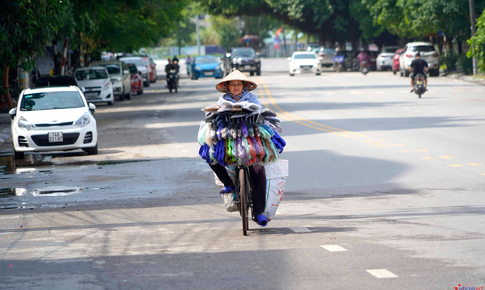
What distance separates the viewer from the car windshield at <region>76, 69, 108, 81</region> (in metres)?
31.5

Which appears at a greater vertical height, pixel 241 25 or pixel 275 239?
pixel 241 25

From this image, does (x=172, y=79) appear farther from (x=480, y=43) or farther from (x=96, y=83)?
(x=480, y=43)

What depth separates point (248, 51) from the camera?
56562mm

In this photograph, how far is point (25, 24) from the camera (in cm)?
2120

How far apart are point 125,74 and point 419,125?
20.3m

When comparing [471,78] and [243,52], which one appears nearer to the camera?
[471,78]

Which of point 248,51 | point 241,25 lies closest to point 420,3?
point 248,51

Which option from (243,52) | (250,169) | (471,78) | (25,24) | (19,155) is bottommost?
(19,155)

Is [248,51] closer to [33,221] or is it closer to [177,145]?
[177,145]

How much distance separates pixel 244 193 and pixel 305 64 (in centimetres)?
4632

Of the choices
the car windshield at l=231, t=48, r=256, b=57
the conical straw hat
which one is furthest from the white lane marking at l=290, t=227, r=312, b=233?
the car windshield at l=231, t=48, r=256, b=57

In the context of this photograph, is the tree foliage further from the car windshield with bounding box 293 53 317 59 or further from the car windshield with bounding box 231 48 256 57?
the car windshield with bounding box 231 48 256 57

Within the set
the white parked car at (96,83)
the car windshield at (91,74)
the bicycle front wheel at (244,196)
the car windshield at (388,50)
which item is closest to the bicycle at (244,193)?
the bicycle front wheel at (244,196)

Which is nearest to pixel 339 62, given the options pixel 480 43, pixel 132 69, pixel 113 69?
pixel 132 69
